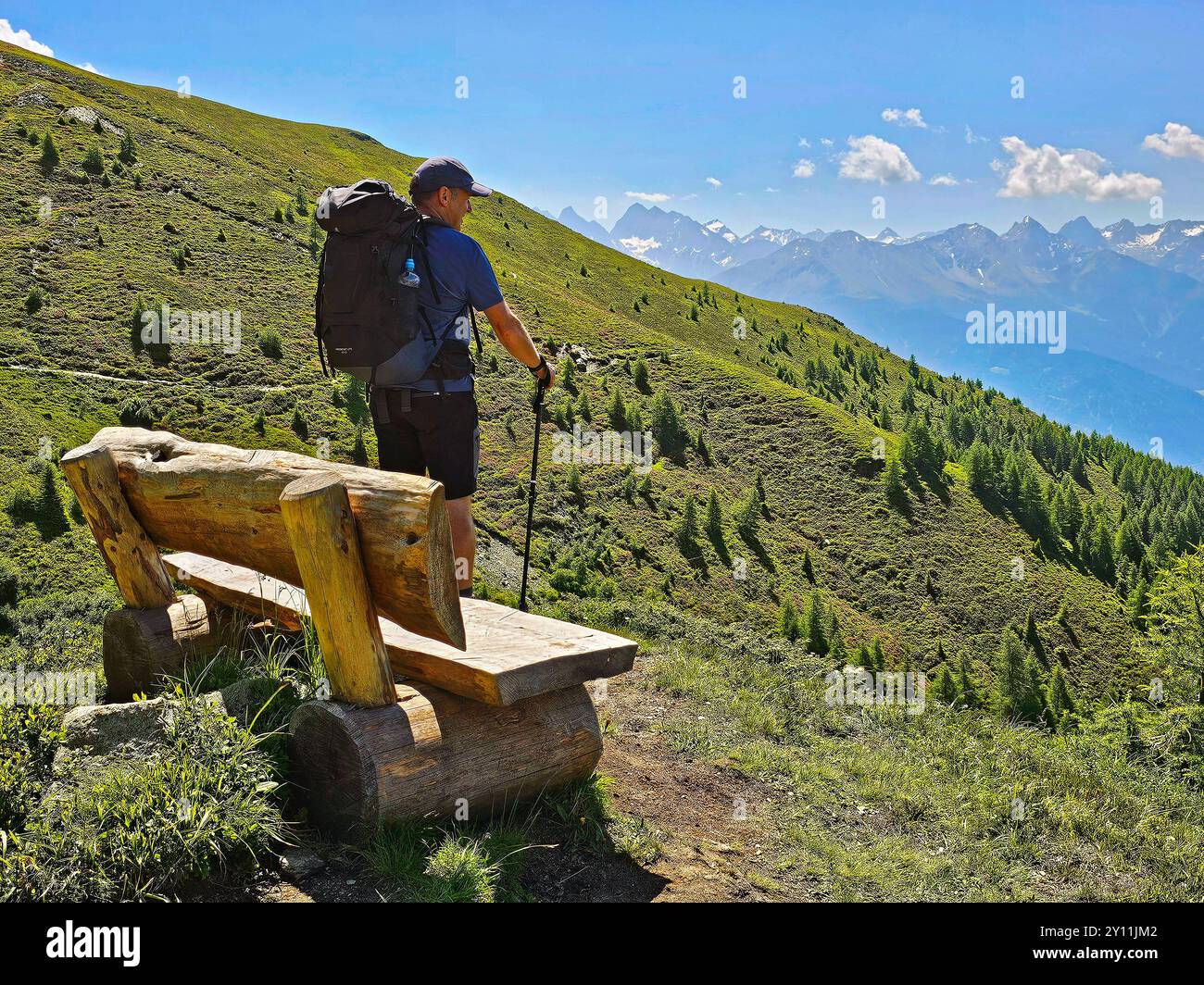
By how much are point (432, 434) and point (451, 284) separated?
1146 mm

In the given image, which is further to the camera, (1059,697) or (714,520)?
(1059,697)

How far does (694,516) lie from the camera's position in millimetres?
34469

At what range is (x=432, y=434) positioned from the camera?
6.59 m

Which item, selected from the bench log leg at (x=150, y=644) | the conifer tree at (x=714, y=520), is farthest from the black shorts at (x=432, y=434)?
the conifer tree at (x=714, y=520)

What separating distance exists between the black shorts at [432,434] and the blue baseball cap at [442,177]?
159cm

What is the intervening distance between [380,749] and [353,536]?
120 centimetres

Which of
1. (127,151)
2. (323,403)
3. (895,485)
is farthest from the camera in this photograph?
(895,485)

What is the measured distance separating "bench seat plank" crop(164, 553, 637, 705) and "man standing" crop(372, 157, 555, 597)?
1018mm

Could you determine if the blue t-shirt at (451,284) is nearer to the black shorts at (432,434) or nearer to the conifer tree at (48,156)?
the black shorts at (432,434)

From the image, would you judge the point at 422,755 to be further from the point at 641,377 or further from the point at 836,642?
the point at 641,377

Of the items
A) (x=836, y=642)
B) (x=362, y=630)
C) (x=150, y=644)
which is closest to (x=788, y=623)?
(x=836, y=642)
